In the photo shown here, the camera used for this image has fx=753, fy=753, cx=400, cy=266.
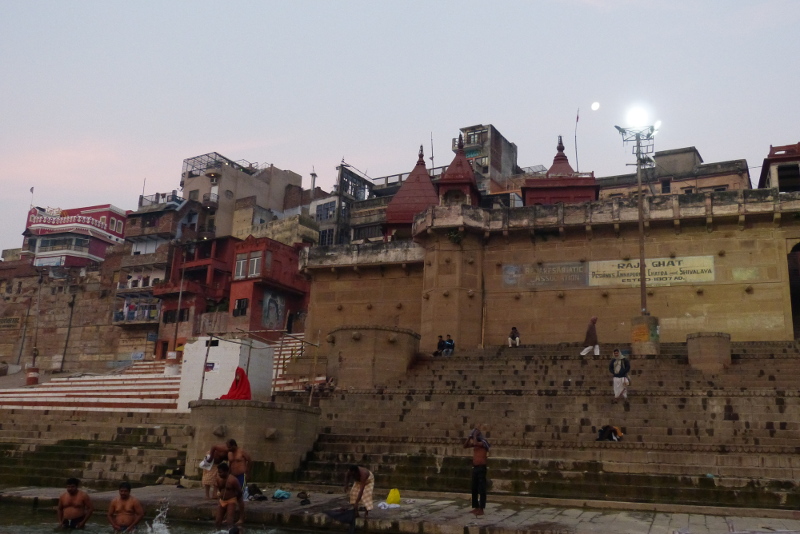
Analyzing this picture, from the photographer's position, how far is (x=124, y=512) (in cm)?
932

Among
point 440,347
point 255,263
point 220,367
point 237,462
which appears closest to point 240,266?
point 255,263

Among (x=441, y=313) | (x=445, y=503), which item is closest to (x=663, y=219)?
(x=441, y=313)

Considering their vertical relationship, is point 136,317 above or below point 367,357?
above

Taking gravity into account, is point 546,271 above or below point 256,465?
above

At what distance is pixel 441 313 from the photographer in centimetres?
2364

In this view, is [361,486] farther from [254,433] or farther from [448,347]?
[448,347]

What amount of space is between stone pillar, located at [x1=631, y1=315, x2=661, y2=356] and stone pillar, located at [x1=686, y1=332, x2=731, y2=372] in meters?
2.10

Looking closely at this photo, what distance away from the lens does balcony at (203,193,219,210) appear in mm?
53281

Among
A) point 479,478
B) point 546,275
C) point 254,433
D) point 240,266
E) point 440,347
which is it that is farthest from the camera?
point 240,266

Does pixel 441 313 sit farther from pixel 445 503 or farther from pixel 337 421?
pixel 445 503

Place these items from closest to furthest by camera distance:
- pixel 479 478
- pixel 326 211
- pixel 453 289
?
pixel 479 478 → pixel 453 289 → pixel 326 211

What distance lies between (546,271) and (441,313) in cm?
365

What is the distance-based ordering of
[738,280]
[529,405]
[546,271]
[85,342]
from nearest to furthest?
[529,405] < [738,280] < [546,271] < [85,342]

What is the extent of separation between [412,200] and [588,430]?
18.3 meters
